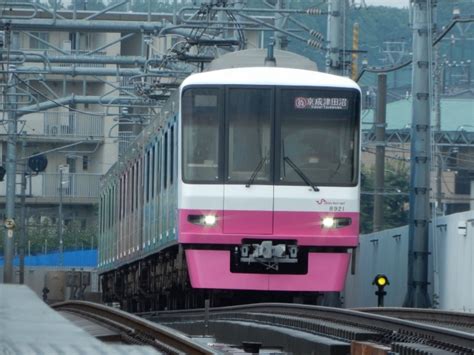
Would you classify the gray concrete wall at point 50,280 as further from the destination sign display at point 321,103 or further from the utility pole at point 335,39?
the destination sign display at point 321,103

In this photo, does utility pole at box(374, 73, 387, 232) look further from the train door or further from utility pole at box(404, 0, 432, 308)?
the train door

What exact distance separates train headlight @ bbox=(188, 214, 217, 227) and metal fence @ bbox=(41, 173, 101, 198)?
35.0m

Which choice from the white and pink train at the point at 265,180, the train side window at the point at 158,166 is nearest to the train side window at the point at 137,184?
the train side window at the point at 158,166

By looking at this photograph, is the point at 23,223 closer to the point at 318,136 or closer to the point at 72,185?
the point at 72,185

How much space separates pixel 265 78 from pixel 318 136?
92 cm

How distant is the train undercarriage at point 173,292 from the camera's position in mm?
17359

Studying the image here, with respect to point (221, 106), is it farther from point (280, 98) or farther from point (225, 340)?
point (225, 340)

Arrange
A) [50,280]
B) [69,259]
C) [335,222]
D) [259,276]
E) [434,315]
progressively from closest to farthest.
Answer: [434,315]
[335,222]
[259,276]
[50,280]
[69,259]

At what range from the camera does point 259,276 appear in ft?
54.0

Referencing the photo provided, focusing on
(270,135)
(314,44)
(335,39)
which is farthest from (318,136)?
(314,44)

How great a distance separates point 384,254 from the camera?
26844mm

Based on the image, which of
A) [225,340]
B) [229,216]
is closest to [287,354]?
[225,340]

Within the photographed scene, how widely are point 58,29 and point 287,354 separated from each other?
1309 cm

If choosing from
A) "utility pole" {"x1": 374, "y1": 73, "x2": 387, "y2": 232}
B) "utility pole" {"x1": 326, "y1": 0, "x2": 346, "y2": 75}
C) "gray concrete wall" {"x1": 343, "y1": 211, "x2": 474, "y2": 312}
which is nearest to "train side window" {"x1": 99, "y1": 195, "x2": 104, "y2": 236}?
"gray concrete wall" {"x1": 343, "y1": 211, "x2": 474, "y2": 312}
